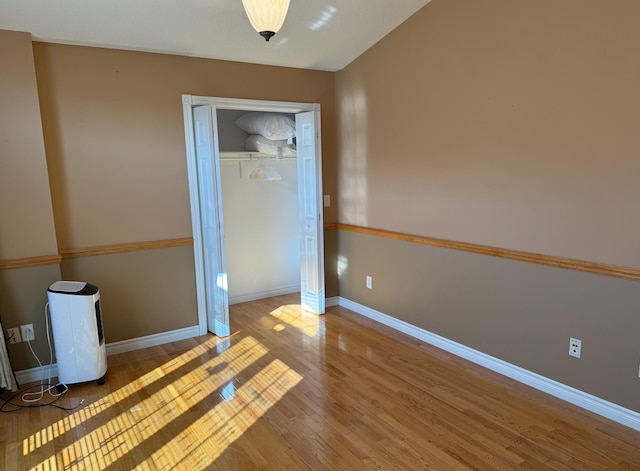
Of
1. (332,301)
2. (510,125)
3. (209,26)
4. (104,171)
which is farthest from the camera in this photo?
(332,301)

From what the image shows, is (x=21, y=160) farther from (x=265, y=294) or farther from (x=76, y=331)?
(x=265, y=294)

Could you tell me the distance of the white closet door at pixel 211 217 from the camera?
137 inches

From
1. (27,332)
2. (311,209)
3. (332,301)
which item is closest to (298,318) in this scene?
(332,301)

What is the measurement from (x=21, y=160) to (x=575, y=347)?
3.83 m

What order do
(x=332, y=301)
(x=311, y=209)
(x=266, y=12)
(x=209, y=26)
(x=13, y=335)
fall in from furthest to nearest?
(x=332, y=301) → (x=311, y=209) → (x=209, y=26) → (x=13, y=335) → (x=266, y=12)

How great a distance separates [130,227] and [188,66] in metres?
1.42

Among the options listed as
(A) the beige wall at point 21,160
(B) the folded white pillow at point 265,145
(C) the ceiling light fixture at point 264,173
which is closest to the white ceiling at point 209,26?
(A) the beige wall at point 21,160

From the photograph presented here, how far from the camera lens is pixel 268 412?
261 centimetres

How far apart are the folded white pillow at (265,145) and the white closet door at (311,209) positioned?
29cm

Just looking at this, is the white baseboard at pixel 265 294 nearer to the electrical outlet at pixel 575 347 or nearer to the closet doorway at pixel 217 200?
the closet doorway at pixel 217 200

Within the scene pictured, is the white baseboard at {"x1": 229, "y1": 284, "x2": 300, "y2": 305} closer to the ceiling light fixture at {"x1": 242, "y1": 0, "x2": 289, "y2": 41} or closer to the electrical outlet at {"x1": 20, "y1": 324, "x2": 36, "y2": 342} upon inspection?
the electrical outlet at {"x1": 20, "y1": 324, "x2": 36, "y2": 342}

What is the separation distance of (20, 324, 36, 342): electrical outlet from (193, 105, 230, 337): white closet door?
1.33 meters

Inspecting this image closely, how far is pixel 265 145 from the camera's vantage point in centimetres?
440

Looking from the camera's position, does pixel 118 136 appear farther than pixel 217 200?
No
